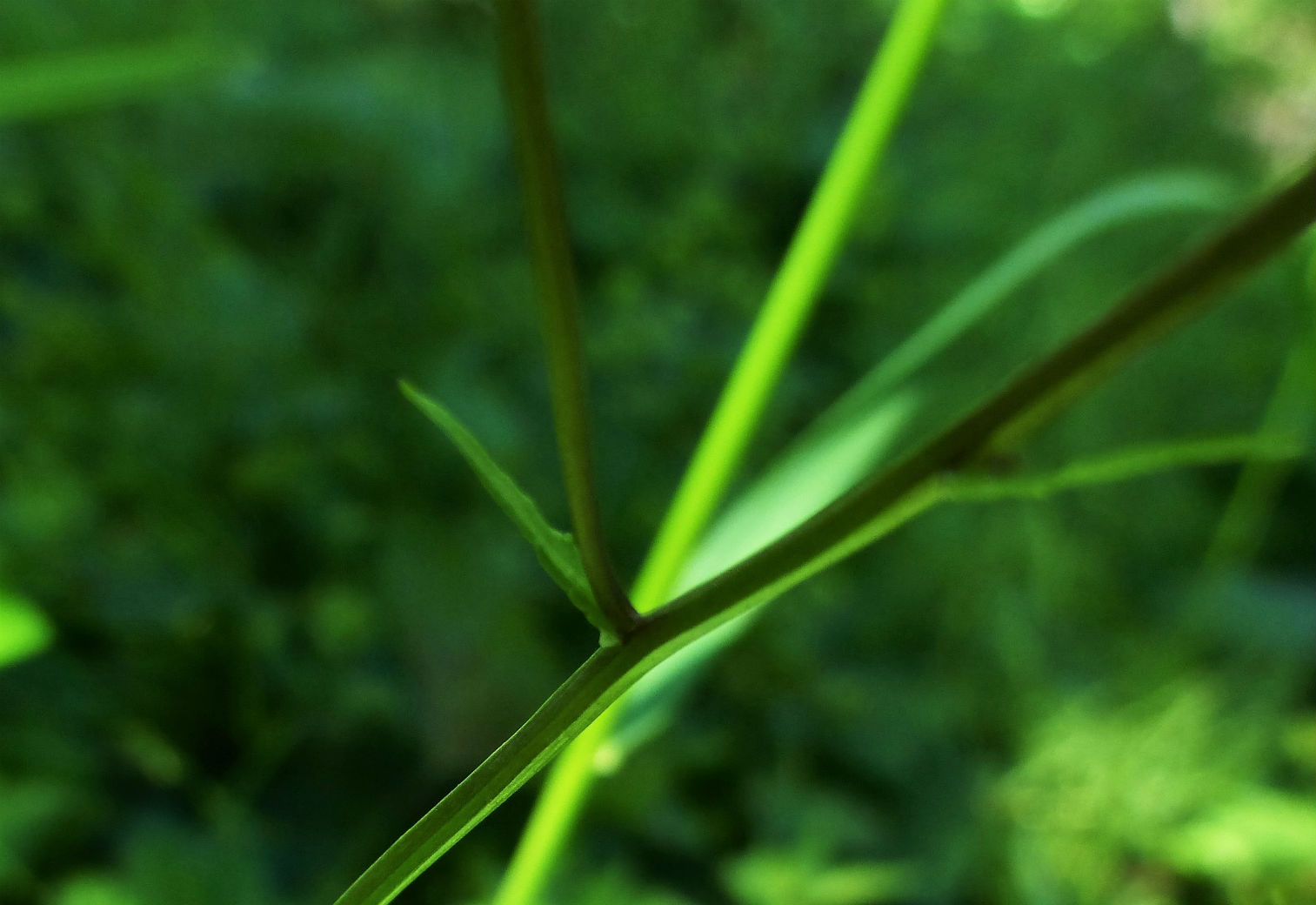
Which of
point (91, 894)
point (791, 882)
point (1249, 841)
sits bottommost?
point (1249, 841)

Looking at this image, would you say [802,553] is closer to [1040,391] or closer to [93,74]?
[1040,391]

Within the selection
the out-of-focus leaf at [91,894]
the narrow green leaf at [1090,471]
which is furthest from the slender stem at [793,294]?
the out-of-focus leaf at [91,894]

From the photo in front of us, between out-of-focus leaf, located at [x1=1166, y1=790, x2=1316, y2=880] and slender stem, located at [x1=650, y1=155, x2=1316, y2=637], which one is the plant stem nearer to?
slender stem, located at [x1=650, y1=155, x2=1316, y2=637]

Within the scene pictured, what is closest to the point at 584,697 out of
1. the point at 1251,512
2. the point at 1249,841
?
the point at 1249,841

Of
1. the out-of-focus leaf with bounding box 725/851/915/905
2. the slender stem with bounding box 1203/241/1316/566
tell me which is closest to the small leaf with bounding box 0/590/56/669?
the out-of-focus leaf with bounding box 725/851/915/905

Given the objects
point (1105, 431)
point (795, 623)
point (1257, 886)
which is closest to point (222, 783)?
point (795, 623)

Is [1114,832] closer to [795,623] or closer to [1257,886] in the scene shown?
[1257,886]

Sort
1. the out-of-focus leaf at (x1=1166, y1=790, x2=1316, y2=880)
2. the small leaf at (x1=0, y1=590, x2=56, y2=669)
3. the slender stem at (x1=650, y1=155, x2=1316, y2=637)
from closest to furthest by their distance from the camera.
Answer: the slender stem at (x1=650, y1=155, x2=1316, y2=637) → the small leaf at (x1=0, y1=590, x2=56, y2=669) → the out-of-focus leaf at (x1=1166, y1=790, x2=1316, y2=880)
